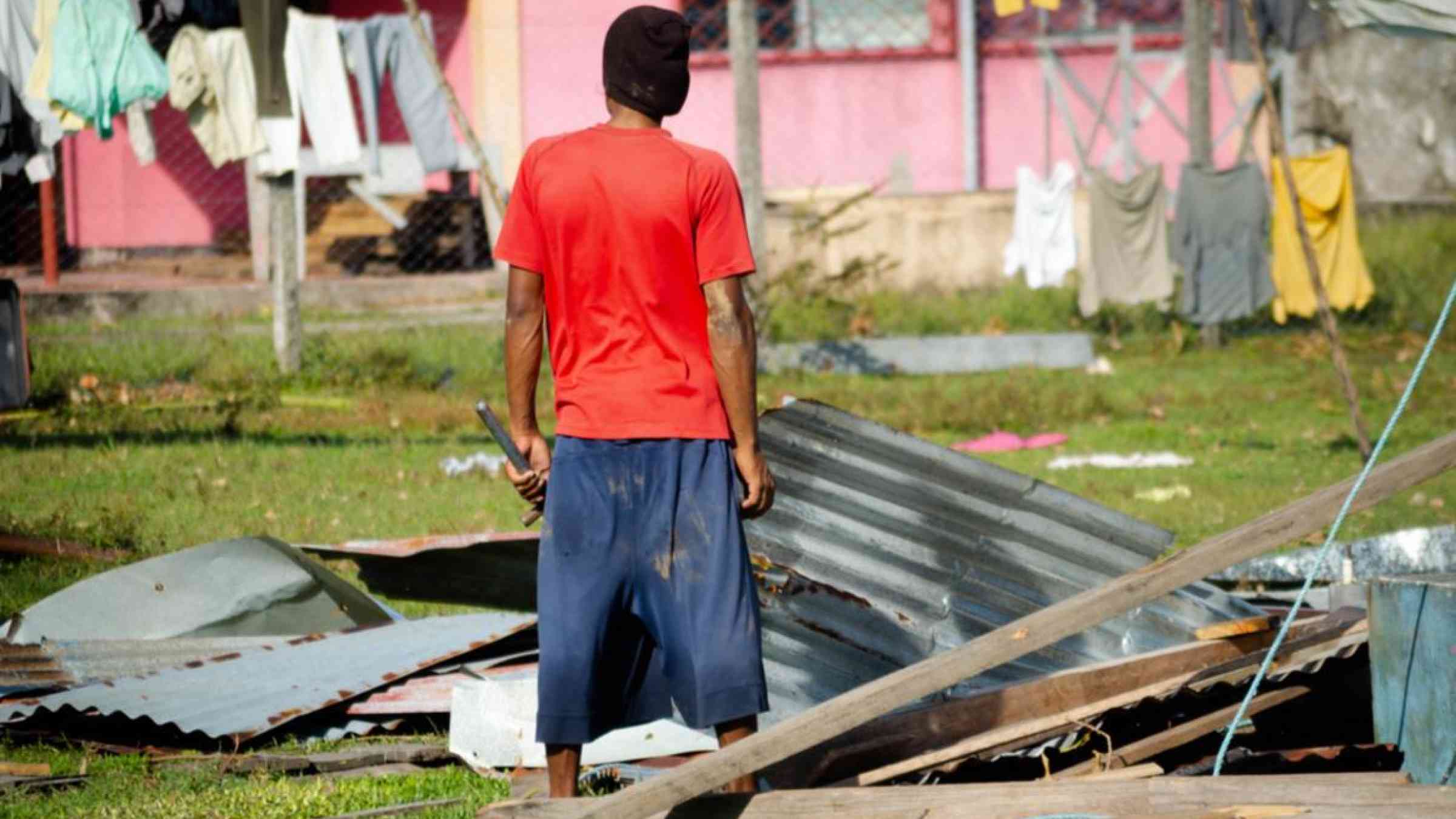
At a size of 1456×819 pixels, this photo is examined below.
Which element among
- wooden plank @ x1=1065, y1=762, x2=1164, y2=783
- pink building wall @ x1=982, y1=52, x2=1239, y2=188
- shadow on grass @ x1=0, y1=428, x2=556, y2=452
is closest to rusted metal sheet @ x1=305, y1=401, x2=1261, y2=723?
wooden plank @ x1=1065, y1=762, x2=1164, y2=783

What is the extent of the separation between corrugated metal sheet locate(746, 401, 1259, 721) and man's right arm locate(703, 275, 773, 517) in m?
1.17

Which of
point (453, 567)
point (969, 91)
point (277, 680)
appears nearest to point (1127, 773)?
point (277, 680)

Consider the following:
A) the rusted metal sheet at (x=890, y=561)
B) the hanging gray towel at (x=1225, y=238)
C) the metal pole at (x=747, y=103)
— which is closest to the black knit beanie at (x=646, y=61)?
the rusted metal sheet at (x=890, y=561)

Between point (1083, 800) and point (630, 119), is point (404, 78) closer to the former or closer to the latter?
point (630, 119)

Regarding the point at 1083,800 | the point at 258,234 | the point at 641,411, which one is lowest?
the point at 1083,800

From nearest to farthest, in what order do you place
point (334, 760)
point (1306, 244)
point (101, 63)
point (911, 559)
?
point (334, 760), point (911, 559), point (1306, 244), point (101, 63)

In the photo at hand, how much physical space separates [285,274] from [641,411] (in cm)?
911

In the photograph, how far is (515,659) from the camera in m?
5.82

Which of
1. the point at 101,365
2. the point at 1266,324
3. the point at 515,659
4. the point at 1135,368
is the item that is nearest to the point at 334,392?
the point at 101,365

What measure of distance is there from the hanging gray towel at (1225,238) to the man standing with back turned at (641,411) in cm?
1070

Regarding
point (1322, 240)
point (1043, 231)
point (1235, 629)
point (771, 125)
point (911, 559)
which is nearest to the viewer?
point (1235, 629)

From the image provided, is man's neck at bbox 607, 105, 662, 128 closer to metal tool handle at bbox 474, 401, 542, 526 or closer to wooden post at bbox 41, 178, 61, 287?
metal tool handle at bbox 474, 401, 542, 526

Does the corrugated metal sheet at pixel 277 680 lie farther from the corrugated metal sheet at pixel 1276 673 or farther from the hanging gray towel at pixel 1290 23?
the hanging gray towel at pixel 1290 23

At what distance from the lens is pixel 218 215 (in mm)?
18094
